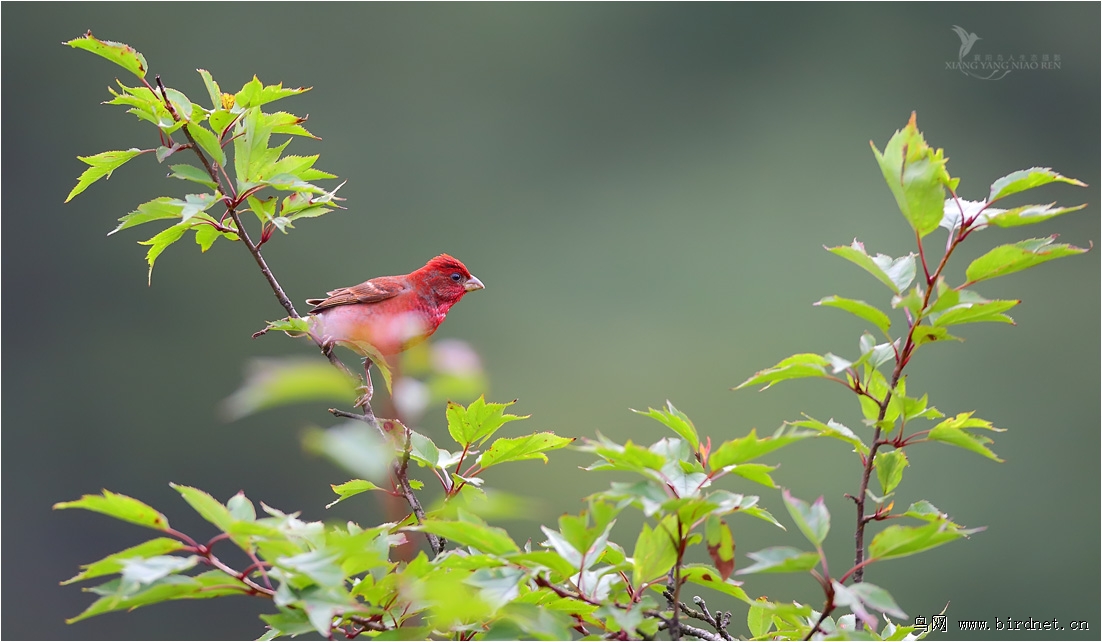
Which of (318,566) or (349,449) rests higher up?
(349,449)

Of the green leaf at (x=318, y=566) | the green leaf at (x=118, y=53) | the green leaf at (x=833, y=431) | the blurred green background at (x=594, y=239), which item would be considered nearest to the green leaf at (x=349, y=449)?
the green leaf at (x=318, y=566)

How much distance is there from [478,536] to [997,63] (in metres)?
14.2

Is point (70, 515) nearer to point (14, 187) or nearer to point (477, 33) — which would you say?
point (14, 187)

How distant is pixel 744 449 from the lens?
1201 millimetres

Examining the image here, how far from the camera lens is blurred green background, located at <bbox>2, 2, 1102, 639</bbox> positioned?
1244 centimetres

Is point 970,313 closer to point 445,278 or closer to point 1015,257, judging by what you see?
point 1015,257

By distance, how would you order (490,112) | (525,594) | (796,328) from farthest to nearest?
(490,112) → (796,328) → (525,594)

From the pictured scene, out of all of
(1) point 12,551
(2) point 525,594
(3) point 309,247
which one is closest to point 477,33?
(3) point 309,247

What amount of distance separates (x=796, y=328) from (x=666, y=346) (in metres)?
1.52

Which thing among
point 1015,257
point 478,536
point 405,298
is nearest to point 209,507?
point 478,536

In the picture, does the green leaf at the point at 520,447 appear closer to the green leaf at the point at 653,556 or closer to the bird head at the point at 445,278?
the green leaf at the point at 653,556

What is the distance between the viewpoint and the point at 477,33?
53.4ft

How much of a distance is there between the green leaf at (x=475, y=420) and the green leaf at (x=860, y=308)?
18.1 inches

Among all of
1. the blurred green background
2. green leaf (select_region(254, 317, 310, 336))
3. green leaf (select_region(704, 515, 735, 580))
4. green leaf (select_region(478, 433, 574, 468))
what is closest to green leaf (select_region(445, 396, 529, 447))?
green leaf (select_region(478, 433, 574, 468))
